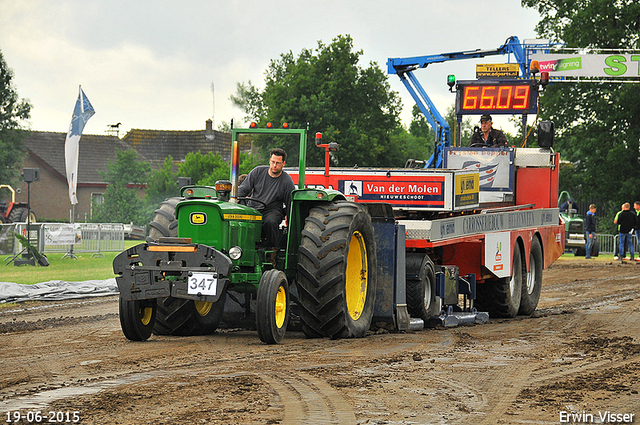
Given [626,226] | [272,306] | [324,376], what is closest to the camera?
[324,376]

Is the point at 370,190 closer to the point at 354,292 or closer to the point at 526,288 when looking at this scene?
the point at 354,292

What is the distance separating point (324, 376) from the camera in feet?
22.9

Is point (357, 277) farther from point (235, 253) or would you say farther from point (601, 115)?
point (601, 115)

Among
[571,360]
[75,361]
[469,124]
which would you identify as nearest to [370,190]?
[571,360]

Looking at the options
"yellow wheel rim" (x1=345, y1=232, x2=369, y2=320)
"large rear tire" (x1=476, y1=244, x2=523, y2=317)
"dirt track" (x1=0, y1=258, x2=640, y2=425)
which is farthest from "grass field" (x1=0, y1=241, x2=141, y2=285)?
"yellow wheel rim" (x1=345, y1=232, x2=369, y2=320)

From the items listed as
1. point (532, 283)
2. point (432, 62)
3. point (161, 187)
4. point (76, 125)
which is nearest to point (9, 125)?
point (161, 187)

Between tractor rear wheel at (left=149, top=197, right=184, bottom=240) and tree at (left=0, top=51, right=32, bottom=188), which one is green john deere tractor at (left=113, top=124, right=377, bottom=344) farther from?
tree at (left=0, top=51, right=32, bottom=188)

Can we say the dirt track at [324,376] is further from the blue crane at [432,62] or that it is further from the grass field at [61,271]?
the grass field at [61,271]

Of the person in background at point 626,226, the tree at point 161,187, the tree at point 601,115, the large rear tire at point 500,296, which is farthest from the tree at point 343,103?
the large rear tire at point 500,296

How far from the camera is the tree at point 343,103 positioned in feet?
156

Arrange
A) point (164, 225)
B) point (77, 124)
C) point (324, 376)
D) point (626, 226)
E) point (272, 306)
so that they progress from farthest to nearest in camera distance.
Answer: point (626, 226) → point (77, 124) → point (164, 225) → point (272, 306) → point (324, 376)

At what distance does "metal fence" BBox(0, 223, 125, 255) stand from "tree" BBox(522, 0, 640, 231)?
66.1ft

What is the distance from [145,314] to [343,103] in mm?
41332

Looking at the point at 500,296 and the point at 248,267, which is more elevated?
the point at 248,267
